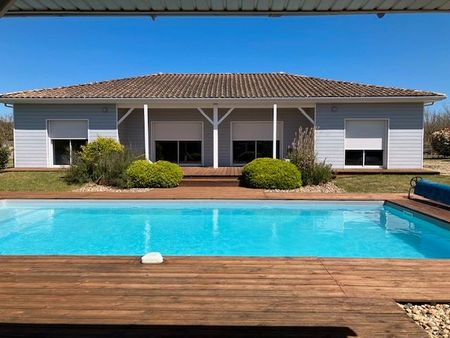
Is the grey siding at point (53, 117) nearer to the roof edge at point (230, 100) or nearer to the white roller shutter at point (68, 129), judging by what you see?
the white roller shutter at point (68, 129)

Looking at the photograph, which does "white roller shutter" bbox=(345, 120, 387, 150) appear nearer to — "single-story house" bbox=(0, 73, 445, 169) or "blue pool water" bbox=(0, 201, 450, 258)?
"single-story house" bbox=(0, 73, 445, 169)

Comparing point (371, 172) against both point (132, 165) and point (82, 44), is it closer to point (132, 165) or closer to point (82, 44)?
point (132, 165)

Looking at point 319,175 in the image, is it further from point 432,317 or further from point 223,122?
point 432,317

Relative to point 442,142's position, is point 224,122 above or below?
above

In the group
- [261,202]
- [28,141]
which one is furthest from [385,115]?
[28,141]

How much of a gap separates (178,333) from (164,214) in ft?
24.1

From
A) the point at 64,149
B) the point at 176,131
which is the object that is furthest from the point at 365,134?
the point at 64,149

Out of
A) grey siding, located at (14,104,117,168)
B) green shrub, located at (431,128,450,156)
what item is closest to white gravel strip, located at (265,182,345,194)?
grey siding, located at (14,104,117,168)

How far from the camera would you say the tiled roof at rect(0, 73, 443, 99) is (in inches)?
622

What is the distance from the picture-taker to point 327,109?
15875mm

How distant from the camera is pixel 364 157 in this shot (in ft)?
53.6

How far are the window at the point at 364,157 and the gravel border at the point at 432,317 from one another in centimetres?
1344

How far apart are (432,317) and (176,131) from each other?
15.8m

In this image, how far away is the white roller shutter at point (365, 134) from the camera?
52.6ft
